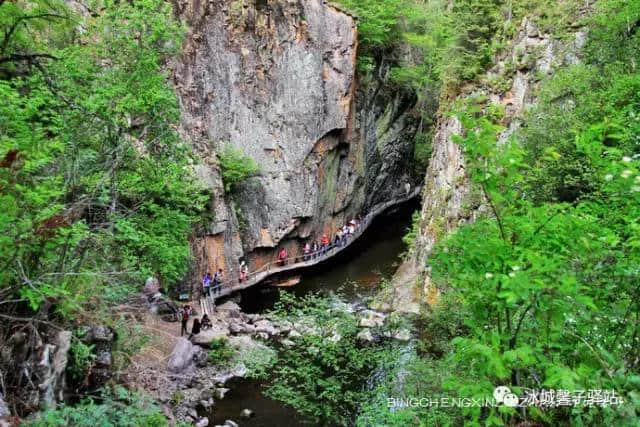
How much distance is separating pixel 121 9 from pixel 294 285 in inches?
635

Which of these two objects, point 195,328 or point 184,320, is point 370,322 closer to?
point 195,328

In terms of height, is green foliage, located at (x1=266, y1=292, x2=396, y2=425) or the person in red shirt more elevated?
green foliage, located at (x1=266, y1=292, x2=396, y2=425)

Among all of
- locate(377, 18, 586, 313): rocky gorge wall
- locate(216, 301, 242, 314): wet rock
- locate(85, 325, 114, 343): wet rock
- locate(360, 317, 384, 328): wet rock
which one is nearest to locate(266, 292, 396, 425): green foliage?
locate(85, 325, 114, 343): wet rock

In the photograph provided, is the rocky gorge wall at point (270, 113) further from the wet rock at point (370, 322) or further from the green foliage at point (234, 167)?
the wet rock at point (370, 322)

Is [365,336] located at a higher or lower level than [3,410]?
lower

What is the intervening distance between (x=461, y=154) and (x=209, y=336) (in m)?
11.8

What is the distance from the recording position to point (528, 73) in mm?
15859

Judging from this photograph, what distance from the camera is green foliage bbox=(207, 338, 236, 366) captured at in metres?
14.9

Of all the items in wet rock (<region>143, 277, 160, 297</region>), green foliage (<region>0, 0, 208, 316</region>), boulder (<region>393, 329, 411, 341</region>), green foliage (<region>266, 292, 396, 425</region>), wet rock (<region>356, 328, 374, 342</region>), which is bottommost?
wet rock (<region>356, 328, 374, 342</region>)

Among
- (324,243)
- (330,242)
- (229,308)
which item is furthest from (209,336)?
(330,242)

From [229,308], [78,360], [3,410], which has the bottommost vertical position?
[229,308]

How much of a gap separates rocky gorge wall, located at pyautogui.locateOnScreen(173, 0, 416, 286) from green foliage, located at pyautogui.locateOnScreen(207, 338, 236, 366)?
419cm

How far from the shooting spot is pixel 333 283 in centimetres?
2383

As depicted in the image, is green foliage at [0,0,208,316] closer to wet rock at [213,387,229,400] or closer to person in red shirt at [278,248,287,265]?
wet rock at [213,387,229,400]
